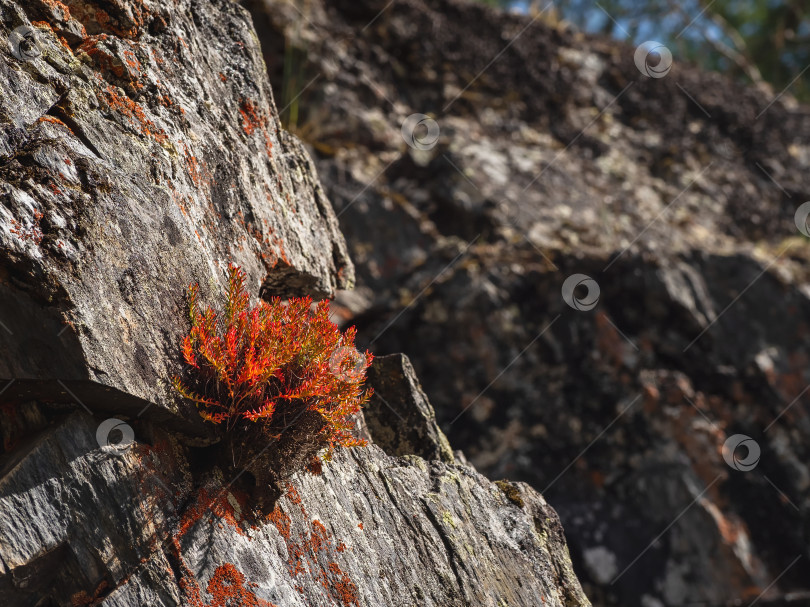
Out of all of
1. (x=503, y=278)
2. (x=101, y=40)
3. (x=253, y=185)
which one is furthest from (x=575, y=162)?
(x=101, y=40)

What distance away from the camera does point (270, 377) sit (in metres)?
3.68

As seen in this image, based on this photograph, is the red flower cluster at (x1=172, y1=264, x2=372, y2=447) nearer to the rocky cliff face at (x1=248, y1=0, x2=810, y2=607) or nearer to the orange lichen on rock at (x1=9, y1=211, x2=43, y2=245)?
the orange lichen on rock at (x1=9, y1=211, x2=43, y2=245)

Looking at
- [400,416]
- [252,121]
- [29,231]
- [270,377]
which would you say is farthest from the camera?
[400,416]

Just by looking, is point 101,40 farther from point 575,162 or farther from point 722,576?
point 575,162

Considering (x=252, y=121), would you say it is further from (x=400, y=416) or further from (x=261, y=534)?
(x=261, y=534)

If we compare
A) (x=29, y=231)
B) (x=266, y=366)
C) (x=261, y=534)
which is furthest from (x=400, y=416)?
(x=29, y=231)

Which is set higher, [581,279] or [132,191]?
[581,279]

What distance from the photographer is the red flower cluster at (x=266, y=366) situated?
11.7ft

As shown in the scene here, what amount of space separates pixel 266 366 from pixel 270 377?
149mm

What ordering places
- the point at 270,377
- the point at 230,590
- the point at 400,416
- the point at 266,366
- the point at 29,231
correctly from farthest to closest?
the point at 400,416, the point at 270,377, the point at 266,366, the point at 230,590, the point at 29,231

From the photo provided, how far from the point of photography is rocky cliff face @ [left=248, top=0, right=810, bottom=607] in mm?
8125

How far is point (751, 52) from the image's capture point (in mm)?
22344

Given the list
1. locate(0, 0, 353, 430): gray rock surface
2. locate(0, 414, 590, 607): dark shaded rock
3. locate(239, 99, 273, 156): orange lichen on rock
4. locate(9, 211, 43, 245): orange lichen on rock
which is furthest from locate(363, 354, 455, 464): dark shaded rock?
locate(9, 211, 43, 245): orange lichen on rock

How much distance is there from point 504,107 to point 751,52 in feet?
46.4
